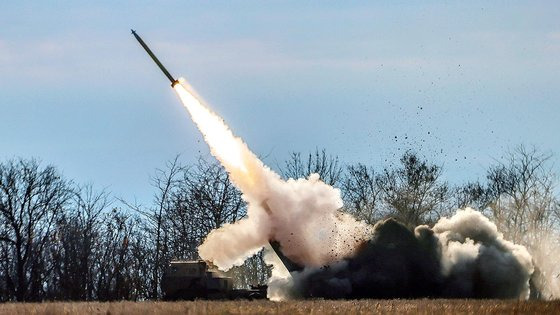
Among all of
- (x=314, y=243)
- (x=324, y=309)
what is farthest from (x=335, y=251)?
(x=324, y=309)

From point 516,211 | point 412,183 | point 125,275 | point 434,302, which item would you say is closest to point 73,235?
point 125,275

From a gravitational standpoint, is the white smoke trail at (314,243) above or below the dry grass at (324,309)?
above

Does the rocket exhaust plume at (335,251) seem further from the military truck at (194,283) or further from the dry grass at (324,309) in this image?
the dry grass at (324,309)

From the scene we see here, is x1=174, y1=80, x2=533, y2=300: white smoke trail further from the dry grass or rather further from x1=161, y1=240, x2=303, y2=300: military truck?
the dry grass

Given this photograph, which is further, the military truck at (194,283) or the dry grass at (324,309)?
the military truck at (194,283)

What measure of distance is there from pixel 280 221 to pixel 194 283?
4.51 m

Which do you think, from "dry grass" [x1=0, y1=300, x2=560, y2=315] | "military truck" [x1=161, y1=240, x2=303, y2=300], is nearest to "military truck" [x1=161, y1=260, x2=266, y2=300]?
"military truck" [x1=161, y1=240, x2=303, y2=300]

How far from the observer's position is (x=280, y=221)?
54906 millimetres

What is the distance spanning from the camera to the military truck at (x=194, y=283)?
185 feet

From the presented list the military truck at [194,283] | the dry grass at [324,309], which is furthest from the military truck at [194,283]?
the dry grass at [324,309]

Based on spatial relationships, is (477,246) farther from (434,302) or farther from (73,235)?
(73,235)

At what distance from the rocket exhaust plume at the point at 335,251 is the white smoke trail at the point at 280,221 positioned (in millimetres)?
38

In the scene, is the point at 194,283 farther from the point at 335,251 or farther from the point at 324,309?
the point at 324,309

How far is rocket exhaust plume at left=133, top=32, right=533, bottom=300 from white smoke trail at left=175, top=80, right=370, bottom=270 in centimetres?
4
